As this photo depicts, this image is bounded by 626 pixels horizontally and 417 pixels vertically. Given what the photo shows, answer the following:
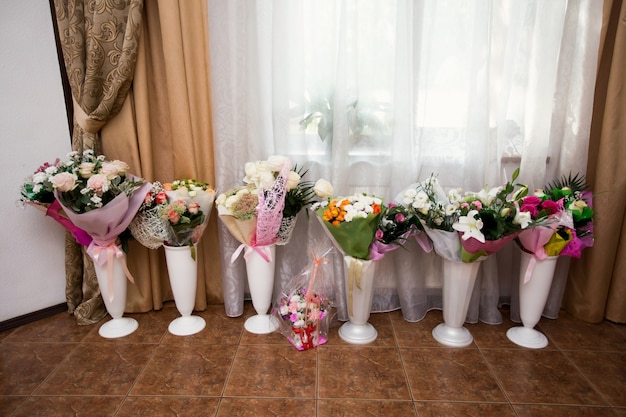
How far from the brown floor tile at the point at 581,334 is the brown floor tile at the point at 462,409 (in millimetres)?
672

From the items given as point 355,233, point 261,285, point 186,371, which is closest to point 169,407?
point 186,371

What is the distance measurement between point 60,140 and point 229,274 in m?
1.21

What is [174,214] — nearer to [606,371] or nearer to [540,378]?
[540,378]

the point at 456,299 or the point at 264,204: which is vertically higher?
the point at 264,204

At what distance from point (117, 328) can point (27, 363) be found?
1.36 ft

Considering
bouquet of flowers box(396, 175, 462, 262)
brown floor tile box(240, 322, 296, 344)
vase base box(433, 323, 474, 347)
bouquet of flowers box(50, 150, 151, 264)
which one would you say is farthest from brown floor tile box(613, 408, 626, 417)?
bouquet of flowers box(50, 150, 151, 264)

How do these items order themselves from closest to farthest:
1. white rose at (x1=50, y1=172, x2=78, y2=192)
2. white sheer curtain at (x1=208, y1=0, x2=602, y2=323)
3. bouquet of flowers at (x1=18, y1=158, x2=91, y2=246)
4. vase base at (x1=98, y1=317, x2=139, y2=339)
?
white rose at (x1=50, y1=172, x2=78, y2=192) < bouquet of flowers at (x1=18, y1=158, x2=91, y2=246) < white sheer curtain at (x1=208, y1=0, x2=602, y2=323) < vase base at (x1=98, y1=317, x2=139, y2=339)

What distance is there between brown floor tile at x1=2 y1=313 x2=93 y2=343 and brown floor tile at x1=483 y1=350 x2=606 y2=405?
2.12 metres

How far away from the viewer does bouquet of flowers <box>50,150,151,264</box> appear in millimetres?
1932

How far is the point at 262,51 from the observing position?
7.14ft

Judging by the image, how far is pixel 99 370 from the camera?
1.93 metres

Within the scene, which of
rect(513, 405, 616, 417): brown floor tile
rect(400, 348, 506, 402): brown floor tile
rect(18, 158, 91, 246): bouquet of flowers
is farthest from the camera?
rect(18, 158, 91, 246): bouquet of flowers

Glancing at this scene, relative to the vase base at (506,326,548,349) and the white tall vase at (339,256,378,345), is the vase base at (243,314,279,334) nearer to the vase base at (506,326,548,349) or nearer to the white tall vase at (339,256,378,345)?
the white tall vase at (339,256,378,345)

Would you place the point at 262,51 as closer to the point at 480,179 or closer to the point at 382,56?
the point at 382,56
